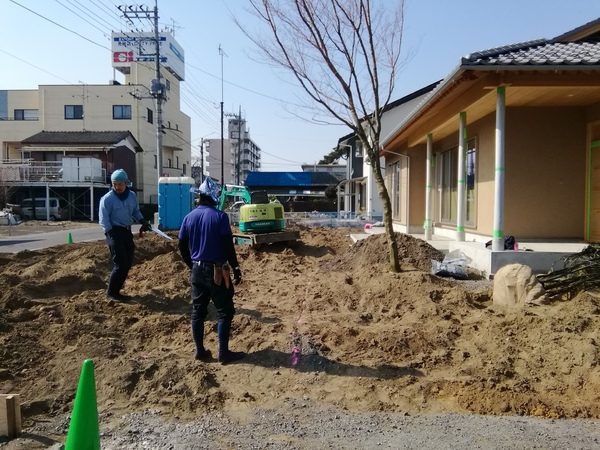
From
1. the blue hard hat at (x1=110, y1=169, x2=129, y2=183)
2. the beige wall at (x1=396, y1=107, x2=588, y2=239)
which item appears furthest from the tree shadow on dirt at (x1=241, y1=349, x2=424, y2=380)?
the beige wall at (x1=396, y1=107, x2=588, y2=239)

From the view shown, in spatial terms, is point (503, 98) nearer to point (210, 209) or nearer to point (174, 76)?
point (210, 209)

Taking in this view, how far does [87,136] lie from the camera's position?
4247 cm

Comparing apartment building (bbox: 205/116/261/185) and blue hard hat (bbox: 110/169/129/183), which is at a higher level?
apartment building (bbox: 205/116/261/185)

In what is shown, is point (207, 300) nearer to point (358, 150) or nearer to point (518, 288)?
point (518, 288)

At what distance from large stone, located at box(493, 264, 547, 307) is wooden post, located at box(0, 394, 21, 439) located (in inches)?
218

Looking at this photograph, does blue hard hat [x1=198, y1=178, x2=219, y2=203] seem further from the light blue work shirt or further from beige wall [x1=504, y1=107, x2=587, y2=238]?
beige wall [x1=504, y1=107, x2=587, y2=238]

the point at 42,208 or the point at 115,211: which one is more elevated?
the point at 115,211

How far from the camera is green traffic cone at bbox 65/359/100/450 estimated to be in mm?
3014

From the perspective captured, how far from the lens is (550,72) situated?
8.09 meters

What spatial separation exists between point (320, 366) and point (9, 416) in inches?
105

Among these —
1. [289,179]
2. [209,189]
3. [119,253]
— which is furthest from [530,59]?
[289,179]

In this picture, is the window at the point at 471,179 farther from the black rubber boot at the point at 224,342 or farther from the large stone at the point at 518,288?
the black rubber boot at the point at 224,342

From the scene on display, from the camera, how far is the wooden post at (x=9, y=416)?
3496 mm

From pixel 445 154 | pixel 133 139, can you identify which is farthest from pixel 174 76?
pixel 445 154
